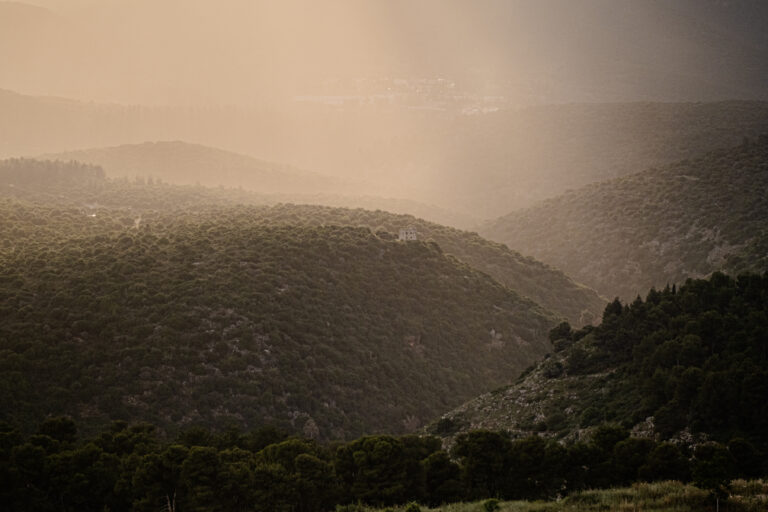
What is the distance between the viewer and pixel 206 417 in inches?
1935

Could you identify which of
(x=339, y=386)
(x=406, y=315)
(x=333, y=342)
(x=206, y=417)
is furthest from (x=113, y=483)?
(x=406, y=315)

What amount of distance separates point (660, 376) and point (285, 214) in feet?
242

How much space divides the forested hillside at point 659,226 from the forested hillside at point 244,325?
2451 centimetres

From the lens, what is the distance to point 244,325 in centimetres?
5909

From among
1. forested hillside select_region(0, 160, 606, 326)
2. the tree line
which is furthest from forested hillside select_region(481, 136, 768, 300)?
the tree line

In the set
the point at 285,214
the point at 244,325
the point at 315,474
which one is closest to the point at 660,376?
the point at 315,474

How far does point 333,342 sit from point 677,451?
136 feet

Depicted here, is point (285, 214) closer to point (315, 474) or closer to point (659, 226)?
point (659, 226)

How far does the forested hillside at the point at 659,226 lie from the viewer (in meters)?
90.1

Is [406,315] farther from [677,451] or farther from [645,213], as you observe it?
[645,213]

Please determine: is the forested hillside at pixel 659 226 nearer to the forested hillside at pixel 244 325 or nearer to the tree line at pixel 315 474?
the forested hillside at pixel 244 325

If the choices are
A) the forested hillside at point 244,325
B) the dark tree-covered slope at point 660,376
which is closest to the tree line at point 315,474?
the dark tree-covered slope at point 660,376

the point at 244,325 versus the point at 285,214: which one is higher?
the point at 285,214

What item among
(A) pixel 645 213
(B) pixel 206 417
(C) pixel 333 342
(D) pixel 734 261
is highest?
(A) pixel 645 213
